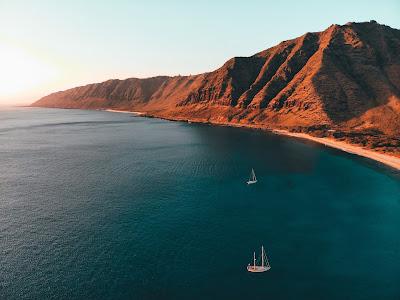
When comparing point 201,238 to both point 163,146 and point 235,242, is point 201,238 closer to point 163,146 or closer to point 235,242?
point 235,242

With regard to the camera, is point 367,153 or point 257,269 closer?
point 257,269

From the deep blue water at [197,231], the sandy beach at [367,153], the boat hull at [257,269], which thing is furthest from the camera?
the sandy beach at [367,153]

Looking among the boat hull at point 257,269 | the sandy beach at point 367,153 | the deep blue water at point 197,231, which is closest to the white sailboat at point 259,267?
the boat hull at point 257,269

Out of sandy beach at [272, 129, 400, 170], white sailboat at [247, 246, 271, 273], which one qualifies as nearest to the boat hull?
white sailboat at [247, 246, 271, 273]

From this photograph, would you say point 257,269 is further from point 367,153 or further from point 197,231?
point 367,153

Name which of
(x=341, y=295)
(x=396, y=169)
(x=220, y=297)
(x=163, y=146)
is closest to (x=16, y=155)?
(x=163, y=146)

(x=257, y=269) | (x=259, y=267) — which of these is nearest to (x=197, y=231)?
(x=259, y=267)

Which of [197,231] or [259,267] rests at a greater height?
[259,267]

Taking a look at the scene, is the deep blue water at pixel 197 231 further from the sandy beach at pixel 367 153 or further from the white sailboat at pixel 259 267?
the sandy beach at pixel 367 153
